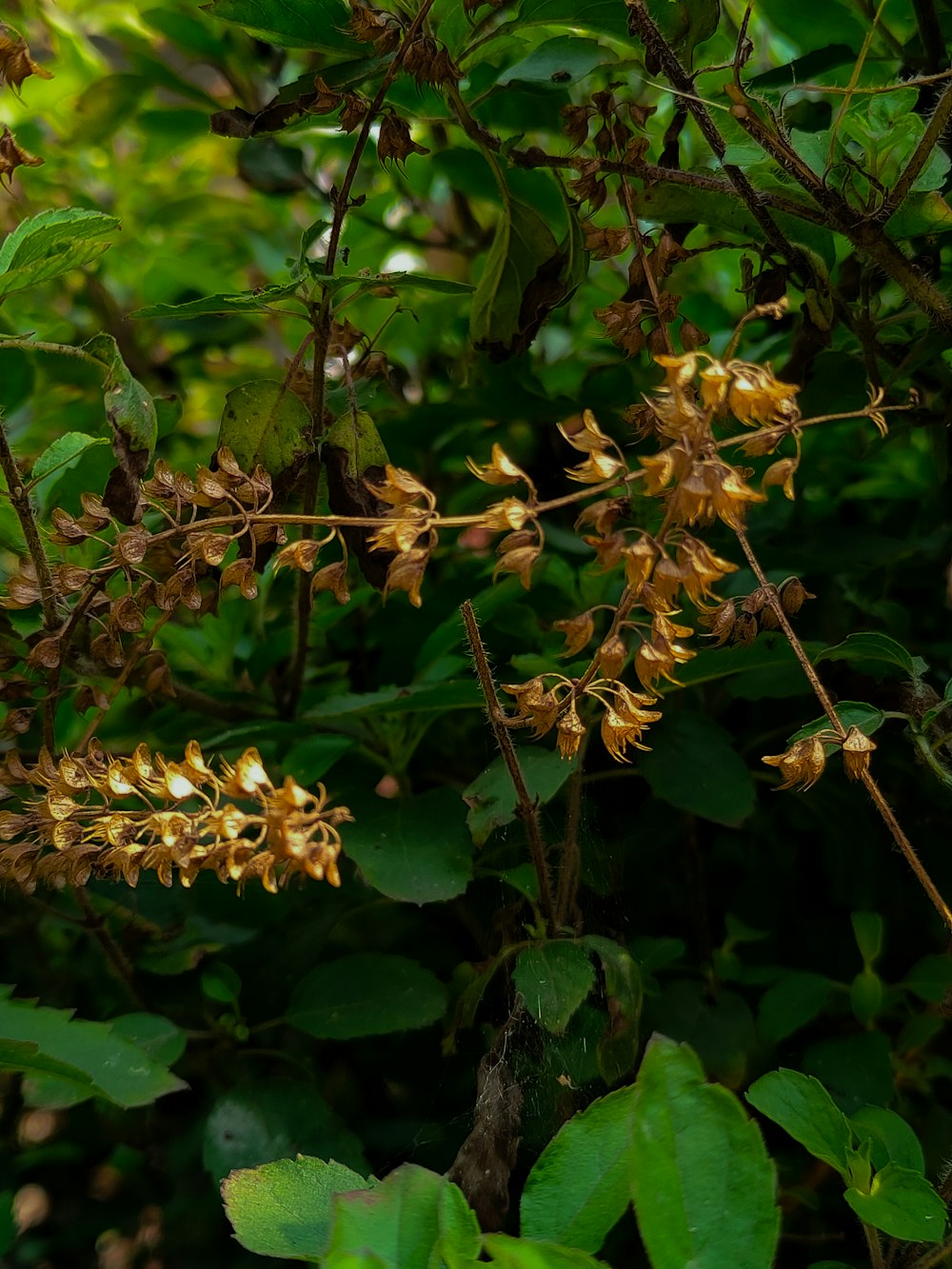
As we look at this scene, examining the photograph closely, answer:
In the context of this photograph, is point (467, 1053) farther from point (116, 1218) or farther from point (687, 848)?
point (116, 1218)

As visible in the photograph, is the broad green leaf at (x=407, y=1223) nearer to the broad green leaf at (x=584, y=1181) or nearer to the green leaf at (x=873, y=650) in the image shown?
the broad green leaf at (x=584, y=1181)

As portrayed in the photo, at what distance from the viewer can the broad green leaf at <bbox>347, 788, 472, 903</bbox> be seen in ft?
2.10

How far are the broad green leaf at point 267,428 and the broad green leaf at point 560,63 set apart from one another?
257 mm

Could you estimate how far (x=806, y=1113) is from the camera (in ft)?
1.73

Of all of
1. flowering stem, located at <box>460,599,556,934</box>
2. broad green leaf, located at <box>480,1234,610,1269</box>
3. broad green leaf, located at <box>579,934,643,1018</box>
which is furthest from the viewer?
broad green leaf, located at <box>579,934,643,1018</box>

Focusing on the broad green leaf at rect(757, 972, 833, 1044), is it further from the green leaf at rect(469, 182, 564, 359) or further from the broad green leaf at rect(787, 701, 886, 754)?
the green leaf at rect(469, 182, 564, 359)

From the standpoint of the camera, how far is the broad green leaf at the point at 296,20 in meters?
0.62

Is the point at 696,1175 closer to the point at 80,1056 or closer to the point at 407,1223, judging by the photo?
the point at 407,1223

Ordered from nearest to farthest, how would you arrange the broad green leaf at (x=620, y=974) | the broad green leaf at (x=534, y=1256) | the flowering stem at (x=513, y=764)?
the broad green leaf at (x=534, y=1256), the flowering stem at (x=513, y=764), the broad green leaf at (x=620, y=974)

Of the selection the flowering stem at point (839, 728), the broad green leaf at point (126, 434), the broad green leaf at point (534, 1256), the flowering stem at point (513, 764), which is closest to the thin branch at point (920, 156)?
the flowering stem at point (839, 728)

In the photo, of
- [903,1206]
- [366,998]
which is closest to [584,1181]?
[903,1206]

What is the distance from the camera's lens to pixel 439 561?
3.19 feet

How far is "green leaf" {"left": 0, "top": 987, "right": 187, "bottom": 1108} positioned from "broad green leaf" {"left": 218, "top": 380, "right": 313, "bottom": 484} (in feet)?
1.09

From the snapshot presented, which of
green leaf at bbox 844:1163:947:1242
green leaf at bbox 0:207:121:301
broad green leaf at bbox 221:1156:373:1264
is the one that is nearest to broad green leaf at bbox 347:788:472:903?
broad green leaf at bbox 221:1156:373:1264
